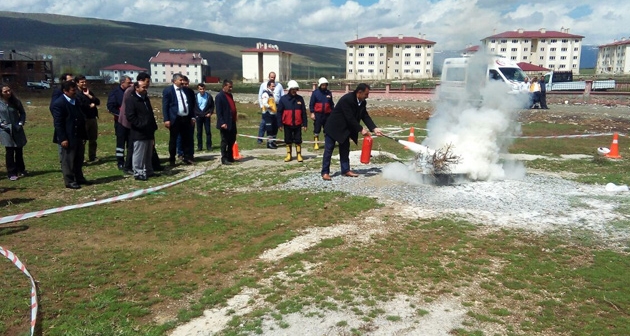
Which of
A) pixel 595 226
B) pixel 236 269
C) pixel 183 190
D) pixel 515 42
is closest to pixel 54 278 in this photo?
pixel 236 269

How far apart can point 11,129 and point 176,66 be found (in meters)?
137

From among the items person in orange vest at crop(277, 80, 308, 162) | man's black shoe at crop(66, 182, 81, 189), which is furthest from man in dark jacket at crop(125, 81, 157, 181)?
person in orange vest at crop(277, 80, 308, 162)

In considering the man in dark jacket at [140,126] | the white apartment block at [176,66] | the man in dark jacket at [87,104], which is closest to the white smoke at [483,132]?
the man in dark jacket at [140,126]

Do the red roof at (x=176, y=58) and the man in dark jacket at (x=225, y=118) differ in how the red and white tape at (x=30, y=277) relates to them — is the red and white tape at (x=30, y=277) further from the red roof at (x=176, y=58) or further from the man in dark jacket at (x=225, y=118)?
the red roof at (x=176, y=58)

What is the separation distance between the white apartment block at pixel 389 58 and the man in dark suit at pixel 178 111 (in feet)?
378

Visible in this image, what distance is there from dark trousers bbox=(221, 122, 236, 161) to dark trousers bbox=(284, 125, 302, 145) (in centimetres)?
134

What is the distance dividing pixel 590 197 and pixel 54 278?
890 cm

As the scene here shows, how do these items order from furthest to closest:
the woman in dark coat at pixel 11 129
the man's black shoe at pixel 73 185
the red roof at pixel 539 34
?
the red roof at pixel 539 34, the woman in dark coat at pixel 11 129, the man's black shoe at pixel 73 185

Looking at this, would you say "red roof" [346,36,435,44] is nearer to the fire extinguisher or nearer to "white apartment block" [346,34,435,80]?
"white apartment block" [346,34,435,80]

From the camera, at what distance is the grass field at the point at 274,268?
4.51m

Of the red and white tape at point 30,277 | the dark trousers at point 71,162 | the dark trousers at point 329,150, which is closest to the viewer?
the red and white tape at point 30,277

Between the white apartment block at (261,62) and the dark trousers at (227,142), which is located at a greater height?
the white apartment block at (261,62)

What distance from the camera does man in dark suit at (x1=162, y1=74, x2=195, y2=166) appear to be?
11312mm

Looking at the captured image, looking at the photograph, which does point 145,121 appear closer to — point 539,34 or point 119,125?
point 119,125
